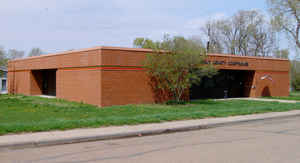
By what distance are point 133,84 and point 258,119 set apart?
29.7 ft

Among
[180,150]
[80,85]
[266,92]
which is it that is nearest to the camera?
[180,150]

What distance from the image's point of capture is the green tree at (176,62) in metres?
20.7

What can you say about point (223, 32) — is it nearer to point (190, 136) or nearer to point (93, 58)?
point (93, 58)

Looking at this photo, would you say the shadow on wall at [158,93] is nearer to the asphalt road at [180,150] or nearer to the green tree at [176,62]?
the green tree at [176,62]

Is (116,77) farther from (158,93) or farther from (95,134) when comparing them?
(95,134)

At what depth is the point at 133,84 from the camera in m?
21.7

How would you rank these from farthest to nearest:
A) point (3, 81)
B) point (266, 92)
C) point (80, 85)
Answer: point (3, 81) → point (266, 92) → point (80, 85)

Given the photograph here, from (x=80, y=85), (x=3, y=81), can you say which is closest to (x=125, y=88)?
(x=80, y=85)

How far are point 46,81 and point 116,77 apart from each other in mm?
13849

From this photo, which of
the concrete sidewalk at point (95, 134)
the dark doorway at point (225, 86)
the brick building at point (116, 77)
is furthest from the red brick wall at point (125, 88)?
the concrete sidewalk at point (95, 134)

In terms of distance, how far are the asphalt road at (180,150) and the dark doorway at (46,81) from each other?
74.2 feet

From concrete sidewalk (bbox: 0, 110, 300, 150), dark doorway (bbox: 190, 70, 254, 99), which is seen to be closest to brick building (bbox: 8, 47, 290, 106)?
dark doorway (bbox: 190, 70, 254, 99)

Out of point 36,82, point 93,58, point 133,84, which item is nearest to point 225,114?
point 133,84

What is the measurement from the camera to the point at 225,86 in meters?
31.6
